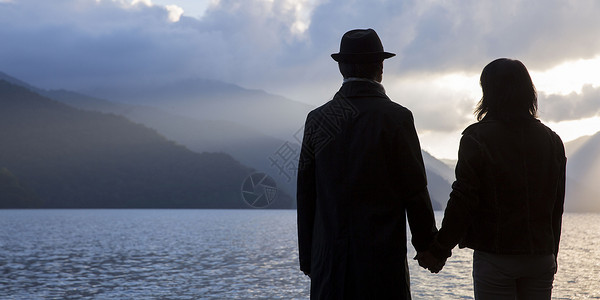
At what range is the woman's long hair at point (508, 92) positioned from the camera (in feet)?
13.9

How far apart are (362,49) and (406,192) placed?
1020 mm

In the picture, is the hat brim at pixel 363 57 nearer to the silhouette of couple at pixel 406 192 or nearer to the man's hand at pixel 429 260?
the silhouette of couple at pixel 406 192

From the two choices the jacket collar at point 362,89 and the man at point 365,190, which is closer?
the man at point 365,190

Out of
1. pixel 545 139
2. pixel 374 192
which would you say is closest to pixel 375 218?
pixel 374 192

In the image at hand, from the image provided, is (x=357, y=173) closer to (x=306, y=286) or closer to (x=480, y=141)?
(x=480, y=141)

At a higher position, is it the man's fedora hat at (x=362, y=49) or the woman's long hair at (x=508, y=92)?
the man's fedora hat at (x=362, y=49)

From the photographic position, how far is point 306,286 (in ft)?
102

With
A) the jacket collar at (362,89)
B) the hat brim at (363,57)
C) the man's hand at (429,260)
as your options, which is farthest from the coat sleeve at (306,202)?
the man's hand at (429,260)

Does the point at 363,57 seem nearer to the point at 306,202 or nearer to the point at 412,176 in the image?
the point at 412,176

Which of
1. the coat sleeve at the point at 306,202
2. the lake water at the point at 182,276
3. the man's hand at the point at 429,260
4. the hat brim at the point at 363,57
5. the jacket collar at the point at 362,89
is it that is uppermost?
the hat brim at the point at 363,57

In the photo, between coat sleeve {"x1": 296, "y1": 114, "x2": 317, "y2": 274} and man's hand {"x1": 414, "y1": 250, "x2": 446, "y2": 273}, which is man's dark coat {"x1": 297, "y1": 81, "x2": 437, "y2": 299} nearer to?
coat sleeve {"x1": 296, "y1": 114, "x2": 317, "y2": 274}

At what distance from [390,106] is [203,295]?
909 inches

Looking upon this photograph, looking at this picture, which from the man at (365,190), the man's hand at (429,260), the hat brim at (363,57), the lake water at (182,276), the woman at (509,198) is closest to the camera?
the man at (365,190)

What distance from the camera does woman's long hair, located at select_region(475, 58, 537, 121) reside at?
424 centimetres
